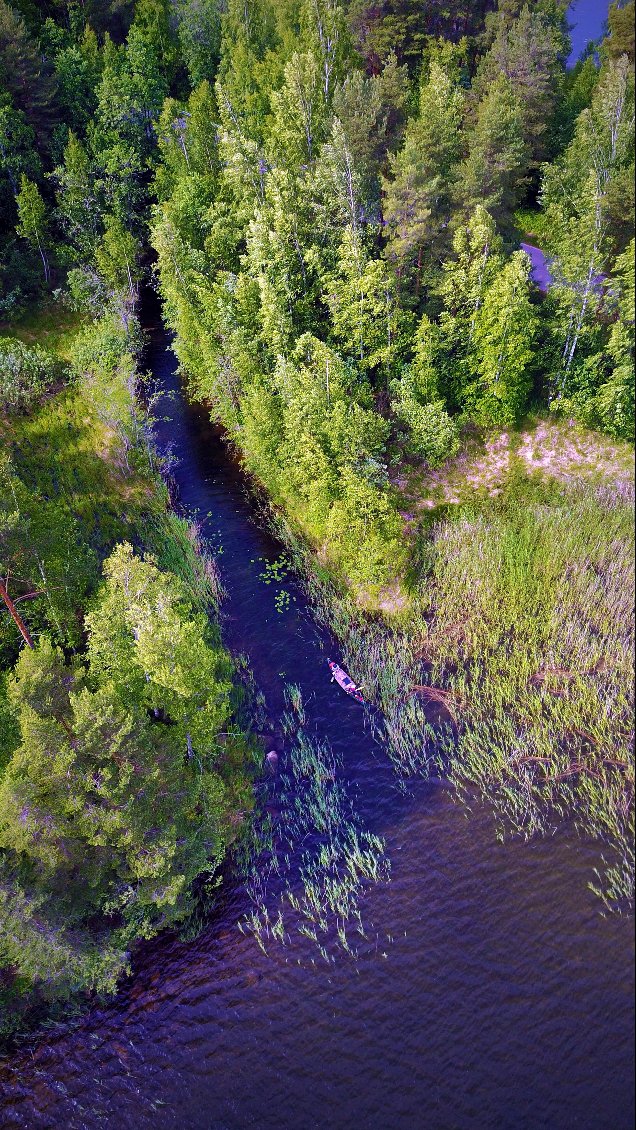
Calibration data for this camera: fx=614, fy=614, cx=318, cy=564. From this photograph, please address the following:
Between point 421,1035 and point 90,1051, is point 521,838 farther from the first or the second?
point 90,1051

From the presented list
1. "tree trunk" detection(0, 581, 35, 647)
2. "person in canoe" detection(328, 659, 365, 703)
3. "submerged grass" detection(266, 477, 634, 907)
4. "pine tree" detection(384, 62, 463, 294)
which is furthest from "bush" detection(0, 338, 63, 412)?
"person in canoe" detection(328, 659, 365, 703)

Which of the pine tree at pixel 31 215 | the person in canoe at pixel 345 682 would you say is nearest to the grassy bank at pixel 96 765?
the person in canoe at pixel 345 682

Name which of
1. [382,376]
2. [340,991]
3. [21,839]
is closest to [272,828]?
[340,991]

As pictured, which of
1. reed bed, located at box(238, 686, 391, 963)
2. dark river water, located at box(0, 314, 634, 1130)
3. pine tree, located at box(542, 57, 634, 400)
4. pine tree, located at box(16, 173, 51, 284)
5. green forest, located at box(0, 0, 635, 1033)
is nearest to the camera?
dark river water, located at box(0, 314, 634, 1130)

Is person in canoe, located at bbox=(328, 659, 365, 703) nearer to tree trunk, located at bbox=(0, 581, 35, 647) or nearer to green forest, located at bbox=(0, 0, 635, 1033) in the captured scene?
green forest, located at bbox=(0, 0, 635, 1033)

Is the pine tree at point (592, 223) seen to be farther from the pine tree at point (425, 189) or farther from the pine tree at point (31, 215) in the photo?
the pine tree at point (31, 215)

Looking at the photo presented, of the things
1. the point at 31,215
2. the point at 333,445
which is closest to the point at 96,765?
the point at 333,445
